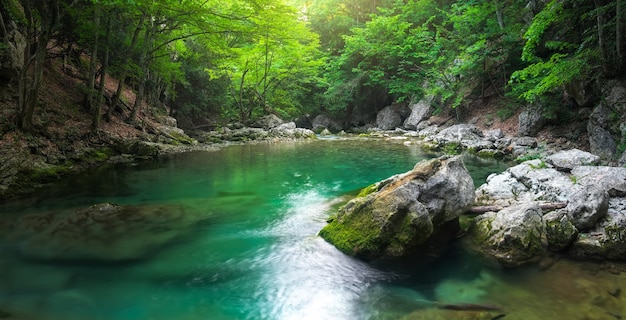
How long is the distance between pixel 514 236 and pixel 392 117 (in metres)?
26.3

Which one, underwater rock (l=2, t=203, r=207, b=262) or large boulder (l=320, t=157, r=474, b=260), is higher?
large boulder (l=320, t=157, r=474, b=260)

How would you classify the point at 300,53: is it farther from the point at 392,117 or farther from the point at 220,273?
the point at 220,273

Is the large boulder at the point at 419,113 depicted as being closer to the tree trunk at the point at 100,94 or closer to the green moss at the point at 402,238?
the tree trunk at the point at 100,94

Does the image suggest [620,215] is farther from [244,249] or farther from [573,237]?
[244,249]

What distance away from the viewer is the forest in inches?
366

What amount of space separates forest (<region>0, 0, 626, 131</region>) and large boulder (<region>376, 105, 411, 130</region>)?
1.82 m

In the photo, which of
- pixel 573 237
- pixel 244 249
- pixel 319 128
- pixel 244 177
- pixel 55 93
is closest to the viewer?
pixel 573 237

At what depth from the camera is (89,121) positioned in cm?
1288

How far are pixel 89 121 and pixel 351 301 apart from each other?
1338 cm

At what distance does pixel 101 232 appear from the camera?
18.8ft

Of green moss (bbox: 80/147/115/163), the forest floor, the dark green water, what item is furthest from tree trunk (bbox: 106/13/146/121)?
the dark green water

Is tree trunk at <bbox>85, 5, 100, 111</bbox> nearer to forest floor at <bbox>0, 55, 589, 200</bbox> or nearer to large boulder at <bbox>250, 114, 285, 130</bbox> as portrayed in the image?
forest floor at <bbox>0, 55, 589, 200</bbox>

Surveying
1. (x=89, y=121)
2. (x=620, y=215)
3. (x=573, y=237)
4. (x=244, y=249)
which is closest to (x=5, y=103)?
(x=89, y=121)

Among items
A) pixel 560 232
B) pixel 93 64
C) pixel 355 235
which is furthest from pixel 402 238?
pixel 93 64
